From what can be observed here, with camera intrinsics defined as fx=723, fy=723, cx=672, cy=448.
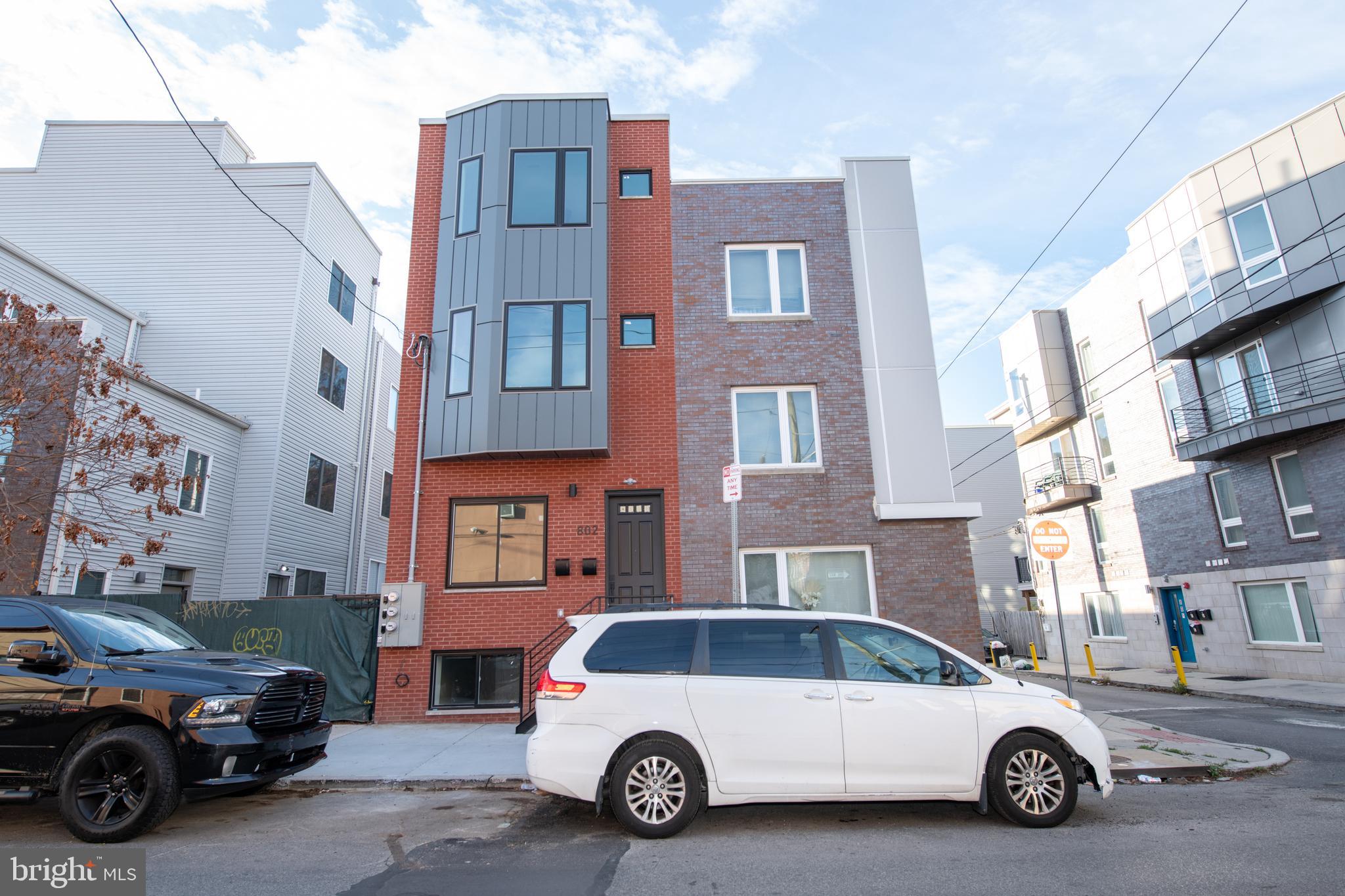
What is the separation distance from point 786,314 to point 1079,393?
17836 millimetres

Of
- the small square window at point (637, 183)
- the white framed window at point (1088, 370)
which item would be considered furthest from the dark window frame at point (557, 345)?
the white framed window at point (1088, 370)

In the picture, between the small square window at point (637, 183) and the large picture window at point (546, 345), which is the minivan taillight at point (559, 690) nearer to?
the large picture window at point (546, 345)

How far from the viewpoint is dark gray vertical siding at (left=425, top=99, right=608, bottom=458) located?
12.1 m

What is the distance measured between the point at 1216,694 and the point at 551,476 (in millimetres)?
15473

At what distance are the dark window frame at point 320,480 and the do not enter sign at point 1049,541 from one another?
58.7 ft

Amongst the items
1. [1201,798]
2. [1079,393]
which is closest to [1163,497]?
[1079,393]

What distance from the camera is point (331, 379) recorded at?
21406 millimetres

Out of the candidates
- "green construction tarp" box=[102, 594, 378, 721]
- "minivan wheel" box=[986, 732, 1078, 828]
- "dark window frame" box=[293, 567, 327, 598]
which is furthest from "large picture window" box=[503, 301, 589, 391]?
"dark window frame" box=[293, 567, 327, 598]

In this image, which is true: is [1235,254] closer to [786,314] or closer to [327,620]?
[786,314]

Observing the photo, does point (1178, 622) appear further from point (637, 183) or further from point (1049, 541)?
point (637, 183)

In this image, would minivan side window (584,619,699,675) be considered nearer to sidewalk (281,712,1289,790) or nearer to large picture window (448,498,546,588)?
sidewalk (281,712,1289,790)

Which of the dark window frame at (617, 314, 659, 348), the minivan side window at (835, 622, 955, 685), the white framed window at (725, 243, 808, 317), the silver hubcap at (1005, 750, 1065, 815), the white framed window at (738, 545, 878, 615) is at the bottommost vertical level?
the silver hubcap at (1005, 750, 1065, 815)

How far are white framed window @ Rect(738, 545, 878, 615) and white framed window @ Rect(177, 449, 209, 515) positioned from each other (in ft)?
42.1

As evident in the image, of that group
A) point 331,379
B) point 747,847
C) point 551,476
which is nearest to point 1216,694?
point 551,476
